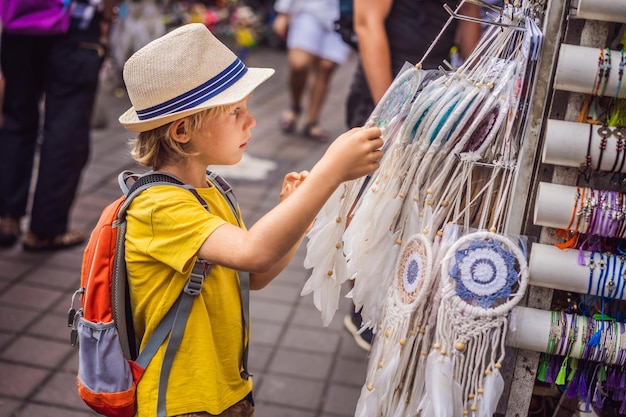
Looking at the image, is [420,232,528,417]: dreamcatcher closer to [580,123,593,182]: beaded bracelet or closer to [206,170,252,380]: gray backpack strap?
[580,123,593,182]: beaded bracelet

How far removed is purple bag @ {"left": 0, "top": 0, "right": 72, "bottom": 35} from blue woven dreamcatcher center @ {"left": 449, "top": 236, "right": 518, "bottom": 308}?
9.25ft

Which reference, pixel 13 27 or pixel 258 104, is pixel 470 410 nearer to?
pixel 13 27

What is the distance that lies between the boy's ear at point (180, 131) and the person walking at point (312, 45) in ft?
15.9

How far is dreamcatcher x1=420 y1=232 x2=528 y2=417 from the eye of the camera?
5.11 feet

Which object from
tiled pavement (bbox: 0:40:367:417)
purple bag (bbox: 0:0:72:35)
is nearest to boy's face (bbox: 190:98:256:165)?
tiled pavement (bbox: 0:40:367:417)

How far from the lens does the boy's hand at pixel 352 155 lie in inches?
59.1

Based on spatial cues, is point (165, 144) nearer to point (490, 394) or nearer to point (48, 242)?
point (490, 394)

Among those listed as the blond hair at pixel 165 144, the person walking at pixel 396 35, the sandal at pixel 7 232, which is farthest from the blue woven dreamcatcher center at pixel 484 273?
the sandal at pixel 7 232

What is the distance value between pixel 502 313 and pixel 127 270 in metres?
0.83

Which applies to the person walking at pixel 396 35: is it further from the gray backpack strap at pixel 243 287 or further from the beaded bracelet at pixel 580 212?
the beaded bracelet at pixel 580 212

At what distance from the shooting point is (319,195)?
150cm

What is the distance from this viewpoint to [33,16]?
368cm

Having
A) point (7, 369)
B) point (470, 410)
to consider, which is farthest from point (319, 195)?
point (7, 369)

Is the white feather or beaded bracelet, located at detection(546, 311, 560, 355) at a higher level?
beaded bracelet, located at detection(546, 311, 560, 355)
